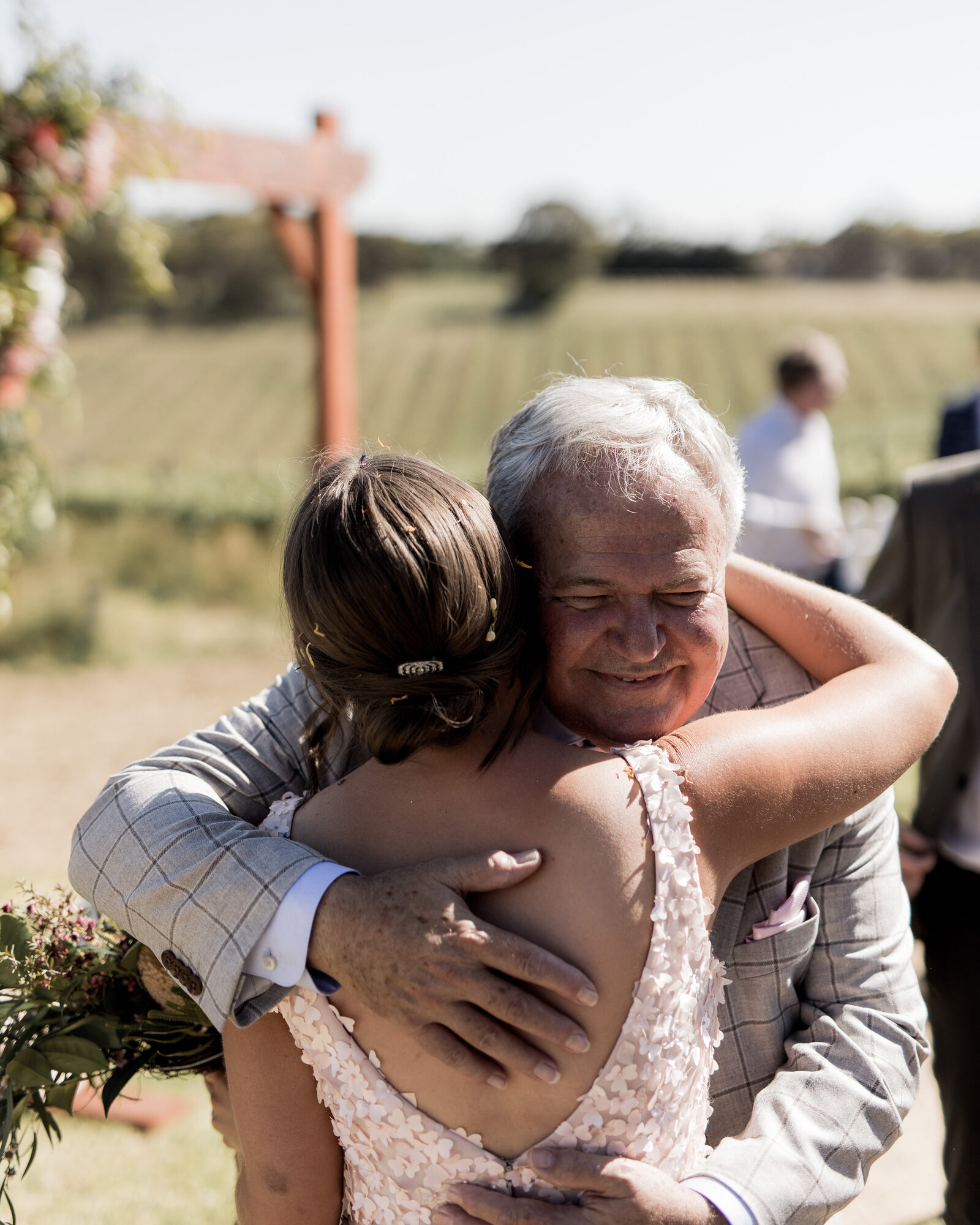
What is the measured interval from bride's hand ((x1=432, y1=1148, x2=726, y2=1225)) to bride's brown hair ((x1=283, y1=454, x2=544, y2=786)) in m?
0.50

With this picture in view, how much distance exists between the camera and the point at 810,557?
256 inches

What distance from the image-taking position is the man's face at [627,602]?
60.7 inches

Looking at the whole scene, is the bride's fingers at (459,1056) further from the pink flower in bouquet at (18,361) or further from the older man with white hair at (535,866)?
the pink flower in bouquet at (18,361)

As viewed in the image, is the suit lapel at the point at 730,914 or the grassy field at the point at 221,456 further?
the grassy field at the point at 221,456

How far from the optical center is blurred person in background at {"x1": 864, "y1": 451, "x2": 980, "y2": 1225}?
243cm

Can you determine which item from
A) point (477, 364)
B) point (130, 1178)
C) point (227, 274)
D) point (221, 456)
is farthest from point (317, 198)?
point (477, 364)

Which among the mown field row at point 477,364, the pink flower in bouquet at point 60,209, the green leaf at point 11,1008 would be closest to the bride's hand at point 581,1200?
the green leaf at point 11,1008

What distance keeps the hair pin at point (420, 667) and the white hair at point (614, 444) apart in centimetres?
38

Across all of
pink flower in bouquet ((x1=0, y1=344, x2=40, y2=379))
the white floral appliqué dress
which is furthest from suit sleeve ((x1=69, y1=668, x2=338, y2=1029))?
pink flower in bouquet ((x1=0, y1=344, x2=40, y2=379))

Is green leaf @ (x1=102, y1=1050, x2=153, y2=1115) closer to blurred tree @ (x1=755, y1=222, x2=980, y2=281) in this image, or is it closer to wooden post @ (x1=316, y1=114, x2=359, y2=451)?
wooden post @ (x1=316, y1=114, x2=359, y2=451)

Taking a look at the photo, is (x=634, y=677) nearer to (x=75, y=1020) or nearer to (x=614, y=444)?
(x=614, y=444)

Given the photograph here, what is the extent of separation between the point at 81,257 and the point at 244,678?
44.1 ft

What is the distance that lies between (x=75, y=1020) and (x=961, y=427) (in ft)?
12.7

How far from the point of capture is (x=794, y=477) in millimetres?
6438
